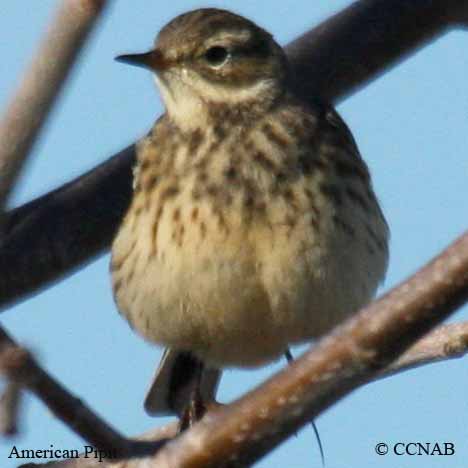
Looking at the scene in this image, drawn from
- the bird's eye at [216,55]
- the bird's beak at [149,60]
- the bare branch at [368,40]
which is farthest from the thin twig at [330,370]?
the bare branch at [368,40]

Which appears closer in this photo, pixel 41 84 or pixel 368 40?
A: pixel 41 84

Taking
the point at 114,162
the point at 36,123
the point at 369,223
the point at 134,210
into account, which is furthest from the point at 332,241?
the point at 36,123

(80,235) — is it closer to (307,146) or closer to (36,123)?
(307,146)

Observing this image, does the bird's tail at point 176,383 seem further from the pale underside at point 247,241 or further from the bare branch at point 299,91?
the bare branch at point 299,91

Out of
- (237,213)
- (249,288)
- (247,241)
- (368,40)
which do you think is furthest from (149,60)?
(368,40)

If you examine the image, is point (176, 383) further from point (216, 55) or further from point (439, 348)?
point (439, 348)

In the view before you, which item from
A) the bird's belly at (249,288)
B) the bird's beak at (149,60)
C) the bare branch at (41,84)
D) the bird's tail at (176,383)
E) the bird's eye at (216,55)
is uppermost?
the bare branch at (41,84)

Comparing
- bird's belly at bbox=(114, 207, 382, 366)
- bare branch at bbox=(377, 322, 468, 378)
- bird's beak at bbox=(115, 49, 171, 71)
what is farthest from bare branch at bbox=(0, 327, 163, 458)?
bird's beak at bbox=(115, 49, 171, 71)
